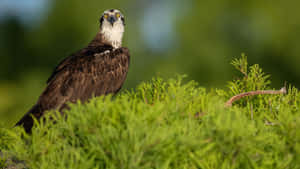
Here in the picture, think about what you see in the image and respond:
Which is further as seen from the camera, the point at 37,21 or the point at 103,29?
the point at 37,21

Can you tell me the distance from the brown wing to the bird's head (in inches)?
38.4

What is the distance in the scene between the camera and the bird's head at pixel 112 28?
27.7ft

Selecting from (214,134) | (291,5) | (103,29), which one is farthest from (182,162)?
(291,5)

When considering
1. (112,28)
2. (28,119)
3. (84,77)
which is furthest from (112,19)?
(28,119)

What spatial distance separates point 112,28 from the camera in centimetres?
855

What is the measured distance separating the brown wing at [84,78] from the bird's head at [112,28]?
3.20ft

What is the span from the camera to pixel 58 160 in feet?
10.2

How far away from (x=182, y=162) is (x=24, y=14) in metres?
35.6

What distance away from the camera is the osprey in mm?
6379

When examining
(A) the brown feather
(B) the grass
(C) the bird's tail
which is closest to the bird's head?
(A) the brown feather

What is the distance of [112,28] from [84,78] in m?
2.12

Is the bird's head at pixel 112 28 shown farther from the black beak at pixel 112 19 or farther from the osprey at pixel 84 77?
the osprey at pixel 84 77

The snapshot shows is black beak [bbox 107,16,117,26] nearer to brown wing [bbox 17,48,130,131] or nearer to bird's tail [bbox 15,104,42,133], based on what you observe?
brown wing [bbox 17,48,130,131]

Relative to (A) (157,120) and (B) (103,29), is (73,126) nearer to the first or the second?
(A) (157,120)
